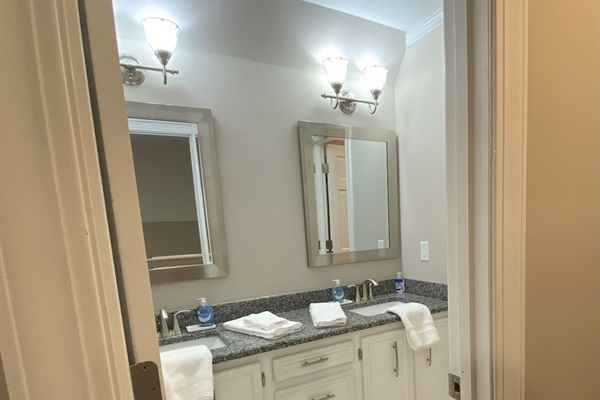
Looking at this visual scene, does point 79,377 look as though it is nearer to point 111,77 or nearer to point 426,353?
point 111,77

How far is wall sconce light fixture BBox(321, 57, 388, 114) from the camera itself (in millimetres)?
1898

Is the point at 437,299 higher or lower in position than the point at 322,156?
Result: lower

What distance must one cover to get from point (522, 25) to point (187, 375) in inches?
58.6

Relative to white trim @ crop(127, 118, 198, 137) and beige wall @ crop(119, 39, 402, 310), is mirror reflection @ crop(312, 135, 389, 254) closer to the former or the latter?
beige wall @ crop(119, 39, 402, 310)

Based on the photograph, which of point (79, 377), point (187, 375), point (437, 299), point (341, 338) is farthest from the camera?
point (437, 299)

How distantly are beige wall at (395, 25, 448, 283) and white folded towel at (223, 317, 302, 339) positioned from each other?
1.08m

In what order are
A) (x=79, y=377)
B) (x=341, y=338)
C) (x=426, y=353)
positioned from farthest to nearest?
(x=426, y=353)
(x=341, y=338)
(x=79, y=377)

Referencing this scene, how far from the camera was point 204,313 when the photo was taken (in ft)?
5.26

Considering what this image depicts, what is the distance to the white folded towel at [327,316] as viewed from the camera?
5.02ft

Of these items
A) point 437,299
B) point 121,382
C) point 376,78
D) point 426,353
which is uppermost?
point 376,78

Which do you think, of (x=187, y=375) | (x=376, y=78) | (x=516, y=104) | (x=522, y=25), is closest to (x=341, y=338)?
(x=187, y=375)

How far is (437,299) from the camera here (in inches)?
78.3

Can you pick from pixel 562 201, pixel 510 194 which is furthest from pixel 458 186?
pixel 562 201

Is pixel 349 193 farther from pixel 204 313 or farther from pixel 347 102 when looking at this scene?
pixel 204 313
